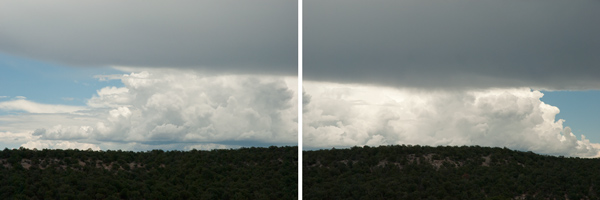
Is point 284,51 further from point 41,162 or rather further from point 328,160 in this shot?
point 41,162

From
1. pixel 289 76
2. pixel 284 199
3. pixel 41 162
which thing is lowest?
pixel 284 199

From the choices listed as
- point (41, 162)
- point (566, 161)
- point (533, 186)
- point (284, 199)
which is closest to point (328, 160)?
point (284, 199)

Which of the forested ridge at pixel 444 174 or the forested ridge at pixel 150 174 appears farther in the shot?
the forested ridge at pixel 444 174

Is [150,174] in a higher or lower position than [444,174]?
lower

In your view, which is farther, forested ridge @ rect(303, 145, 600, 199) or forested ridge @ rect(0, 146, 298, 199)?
forested ridge @ rect(303, 145, 600, 199)

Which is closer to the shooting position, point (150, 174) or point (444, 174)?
point (444, 174)
